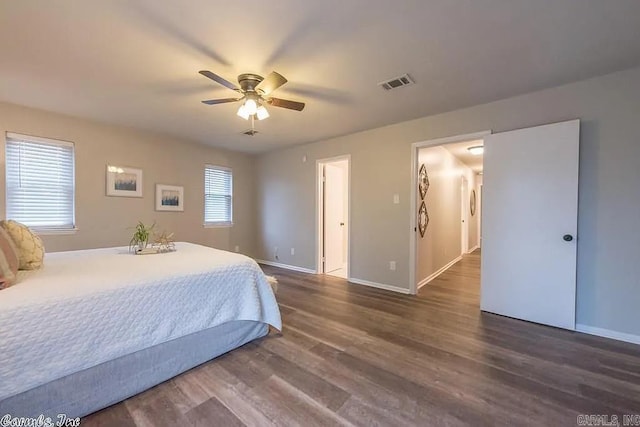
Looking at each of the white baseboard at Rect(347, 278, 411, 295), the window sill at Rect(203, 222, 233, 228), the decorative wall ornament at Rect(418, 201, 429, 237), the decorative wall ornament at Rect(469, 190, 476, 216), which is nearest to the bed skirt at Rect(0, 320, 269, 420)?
Answer: the white baseboard at Rect(347, 278, 411, 295)

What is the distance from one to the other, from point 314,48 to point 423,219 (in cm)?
303

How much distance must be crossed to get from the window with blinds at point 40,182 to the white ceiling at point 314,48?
1.78 feet

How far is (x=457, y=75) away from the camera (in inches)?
93.6

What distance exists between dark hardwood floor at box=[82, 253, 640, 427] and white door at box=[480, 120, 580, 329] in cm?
27

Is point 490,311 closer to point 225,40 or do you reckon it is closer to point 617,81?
point 617,81

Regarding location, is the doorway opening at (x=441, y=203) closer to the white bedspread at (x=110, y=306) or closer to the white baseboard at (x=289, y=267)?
the white baseboard at (x=289, y=267)

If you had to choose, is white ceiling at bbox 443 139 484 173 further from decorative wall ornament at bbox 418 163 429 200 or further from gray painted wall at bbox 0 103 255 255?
gray painted wall at bbox 0 103 255 255

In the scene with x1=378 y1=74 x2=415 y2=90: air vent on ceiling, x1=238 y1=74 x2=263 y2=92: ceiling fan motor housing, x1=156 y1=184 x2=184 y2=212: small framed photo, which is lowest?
x1=156 y1=184 x2=184 y2=212: small framed photo

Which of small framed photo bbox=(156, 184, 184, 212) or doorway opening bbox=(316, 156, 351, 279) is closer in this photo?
small framed photo bbox=(156, 184, 184, 212)

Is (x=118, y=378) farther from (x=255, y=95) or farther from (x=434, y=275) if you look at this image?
(x=434, y=275)

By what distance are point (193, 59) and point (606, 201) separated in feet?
12.7

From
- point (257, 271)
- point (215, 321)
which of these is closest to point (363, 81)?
point (257, 271)

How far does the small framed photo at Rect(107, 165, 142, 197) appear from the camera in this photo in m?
3.80

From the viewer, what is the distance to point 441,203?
16.3 feet
